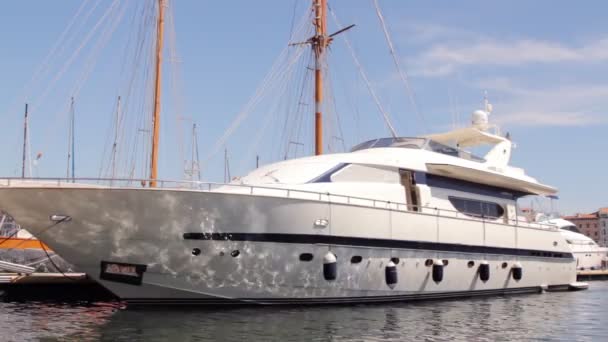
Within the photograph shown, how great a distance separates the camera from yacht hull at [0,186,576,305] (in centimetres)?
1268

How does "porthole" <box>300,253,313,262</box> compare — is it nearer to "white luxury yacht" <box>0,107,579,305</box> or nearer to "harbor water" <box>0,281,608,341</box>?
"white luxury yacht" <box>0,107,579,305</box>

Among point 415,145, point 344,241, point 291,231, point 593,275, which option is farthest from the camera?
point 593,275

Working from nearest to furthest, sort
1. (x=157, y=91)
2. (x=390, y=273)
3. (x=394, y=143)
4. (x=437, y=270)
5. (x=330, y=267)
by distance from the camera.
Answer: (x=330, y=267)
(x=390, y=273)
(x=437, y=270)
(x=394, y=143)
(x=157, y=91)

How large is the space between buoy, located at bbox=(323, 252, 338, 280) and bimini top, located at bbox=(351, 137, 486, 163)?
5568 mm

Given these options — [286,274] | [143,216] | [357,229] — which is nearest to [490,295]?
[357,229]

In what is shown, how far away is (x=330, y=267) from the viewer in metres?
13.7

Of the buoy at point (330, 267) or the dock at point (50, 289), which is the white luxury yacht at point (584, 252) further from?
the dock at point (50, 289)

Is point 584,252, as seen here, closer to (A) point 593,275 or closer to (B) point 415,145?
(A) point 593,275

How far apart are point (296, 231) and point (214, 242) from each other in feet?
5.80

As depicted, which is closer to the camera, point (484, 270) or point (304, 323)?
point (304, 323)

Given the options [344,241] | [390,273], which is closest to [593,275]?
[390,273]

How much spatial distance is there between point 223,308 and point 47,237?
3.86 metres

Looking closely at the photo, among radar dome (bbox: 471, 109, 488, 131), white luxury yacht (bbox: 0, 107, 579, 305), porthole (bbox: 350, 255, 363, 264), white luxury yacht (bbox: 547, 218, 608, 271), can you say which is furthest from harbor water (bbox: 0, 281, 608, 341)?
white luxury yacht (bbox: 547, 218, 608, 271)

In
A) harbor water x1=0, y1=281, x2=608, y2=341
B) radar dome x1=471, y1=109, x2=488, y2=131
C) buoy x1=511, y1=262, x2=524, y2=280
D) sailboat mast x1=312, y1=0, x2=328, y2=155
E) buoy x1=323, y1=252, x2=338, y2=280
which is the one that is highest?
sailboat mast x1=312, y1=0, x2=328, y2=155
